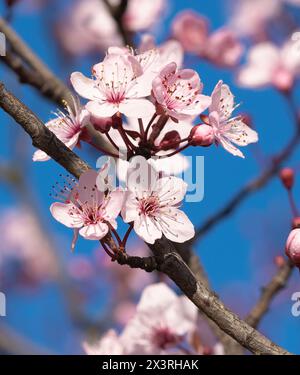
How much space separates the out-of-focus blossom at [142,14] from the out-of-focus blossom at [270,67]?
0.63 meters

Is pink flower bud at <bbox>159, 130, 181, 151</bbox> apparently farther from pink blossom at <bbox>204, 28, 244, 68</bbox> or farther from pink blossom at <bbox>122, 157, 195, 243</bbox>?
pink blossom at <bbox>204, 28, 244, 68</bbox>

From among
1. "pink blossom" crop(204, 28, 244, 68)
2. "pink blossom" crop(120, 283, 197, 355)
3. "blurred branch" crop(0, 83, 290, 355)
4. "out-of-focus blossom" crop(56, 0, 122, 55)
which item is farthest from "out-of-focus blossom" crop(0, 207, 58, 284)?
"blurred branch" crop(0, 83, 290, 355)

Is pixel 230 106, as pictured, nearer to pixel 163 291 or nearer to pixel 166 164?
pixel 166 164

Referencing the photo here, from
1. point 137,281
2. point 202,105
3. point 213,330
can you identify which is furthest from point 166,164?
point 137,281

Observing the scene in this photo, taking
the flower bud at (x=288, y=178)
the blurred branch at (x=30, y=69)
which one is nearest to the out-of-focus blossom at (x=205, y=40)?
the blurred branch at (x=30, y=69)

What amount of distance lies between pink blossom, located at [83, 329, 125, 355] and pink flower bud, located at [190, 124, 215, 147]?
91cm

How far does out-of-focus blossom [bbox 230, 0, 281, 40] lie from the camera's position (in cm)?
571

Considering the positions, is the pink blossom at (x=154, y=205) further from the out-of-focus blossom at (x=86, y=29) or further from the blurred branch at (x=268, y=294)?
the out-of-focus blossom at (x=86, y=29)

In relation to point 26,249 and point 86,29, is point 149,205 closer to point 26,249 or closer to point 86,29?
point 86,29

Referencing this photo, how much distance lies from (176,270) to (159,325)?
99 centimetres

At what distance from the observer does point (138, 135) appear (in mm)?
1979

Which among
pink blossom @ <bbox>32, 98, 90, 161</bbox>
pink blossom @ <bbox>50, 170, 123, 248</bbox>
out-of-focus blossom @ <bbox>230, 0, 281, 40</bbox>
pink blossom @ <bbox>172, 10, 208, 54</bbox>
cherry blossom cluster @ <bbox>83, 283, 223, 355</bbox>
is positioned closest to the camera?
pink blossom @ <bbox>50, 170, 123, 248</bbox>

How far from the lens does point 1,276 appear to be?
5.90m

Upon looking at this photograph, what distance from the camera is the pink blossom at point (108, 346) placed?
2.58m
